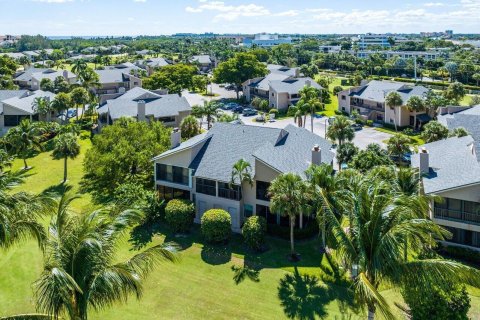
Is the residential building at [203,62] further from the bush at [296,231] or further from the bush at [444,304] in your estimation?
the bush at [444,304]

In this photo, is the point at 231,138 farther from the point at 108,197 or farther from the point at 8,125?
the point at 8,125

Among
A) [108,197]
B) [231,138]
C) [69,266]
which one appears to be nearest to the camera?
[69,266]

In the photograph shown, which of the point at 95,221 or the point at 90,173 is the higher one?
the point at 95,221

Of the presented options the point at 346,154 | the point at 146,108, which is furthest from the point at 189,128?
the point at 346,154

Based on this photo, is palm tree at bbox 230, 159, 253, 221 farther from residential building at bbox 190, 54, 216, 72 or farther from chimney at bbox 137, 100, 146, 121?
residential building at bbox 190, 54, 216, 72

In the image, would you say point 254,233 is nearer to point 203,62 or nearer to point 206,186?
point 206,186

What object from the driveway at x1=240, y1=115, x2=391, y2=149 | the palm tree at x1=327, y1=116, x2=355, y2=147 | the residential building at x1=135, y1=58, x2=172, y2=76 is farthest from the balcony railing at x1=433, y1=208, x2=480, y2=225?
the residential building at x1=135, y1=58, x2=172, y2=76

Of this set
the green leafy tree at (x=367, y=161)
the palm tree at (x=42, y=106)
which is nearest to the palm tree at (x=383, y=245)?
the green leafy tree at (x=367, y=161)

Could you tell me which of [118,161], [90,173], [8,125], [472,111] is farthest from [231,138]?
[8,125]
